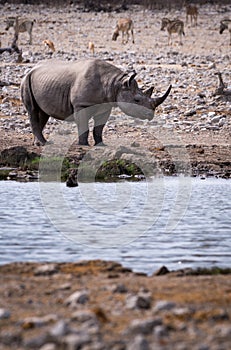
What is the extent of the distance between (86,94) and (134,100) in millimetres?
759

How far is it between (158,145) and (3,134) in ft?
8.75

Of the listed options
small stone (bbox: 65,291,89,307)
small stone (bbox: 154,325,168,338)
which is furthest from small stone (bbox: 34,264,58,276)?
small stone (bbox: 154,325,168,338)

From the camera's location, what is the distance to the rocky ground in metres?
15.2

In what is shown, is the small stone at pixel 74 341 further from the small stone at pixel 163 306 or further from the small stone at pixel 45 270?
the small stone at pixel 45 270

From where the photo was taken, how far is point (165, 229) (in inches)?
375

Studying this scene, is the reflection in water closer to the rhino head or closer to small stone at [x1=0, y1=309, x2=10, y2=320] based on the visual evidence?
the rhino head

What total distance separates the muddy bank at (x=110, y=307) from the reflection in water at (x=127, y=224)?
825mm

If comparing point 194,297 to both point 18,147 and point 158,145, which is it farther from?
point 158,145

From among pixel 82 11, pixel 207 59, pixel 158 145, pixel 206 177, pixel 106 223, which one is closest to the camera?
pixel 106 223

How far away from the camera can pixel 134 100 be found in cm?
1514

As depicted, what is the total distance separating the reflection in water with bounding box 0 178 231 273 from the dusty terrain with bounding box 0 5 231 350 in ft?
3.41

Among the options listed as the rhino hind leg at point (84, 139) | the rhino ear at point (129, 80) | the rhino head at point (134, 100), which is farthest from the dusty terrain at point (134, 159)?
the rhino ear at point (129, 80)

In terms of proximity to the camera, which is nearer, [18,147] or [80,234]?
[80,234]

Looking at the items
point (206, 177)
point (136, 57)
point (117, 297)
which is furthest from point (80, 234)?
point (136, 57)
